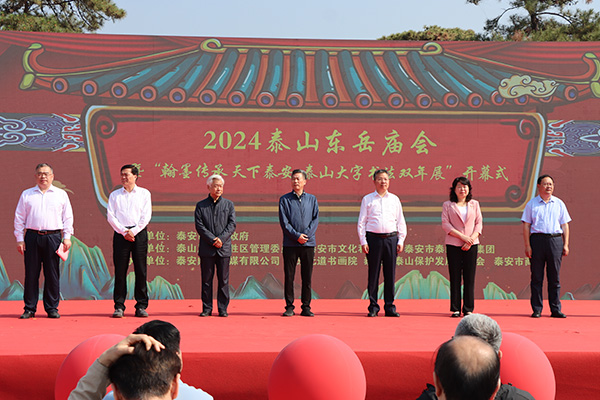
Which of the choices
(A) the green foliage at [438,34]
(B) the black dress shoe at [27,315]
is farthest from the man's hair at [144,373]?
(A) the green foliage at [438,34]

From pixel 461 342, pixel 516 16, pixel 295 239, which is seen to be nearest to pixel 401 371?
pixel 461 342

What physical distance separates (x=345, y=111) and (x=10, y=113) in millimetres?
3003

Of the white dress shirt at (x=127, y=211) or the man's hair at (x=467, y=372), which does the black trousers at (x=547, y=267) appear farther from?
the man's hair at (x=467, y=372)

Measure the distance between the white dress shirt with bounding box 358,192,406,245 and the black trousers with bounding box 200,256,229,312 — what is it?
107 cm

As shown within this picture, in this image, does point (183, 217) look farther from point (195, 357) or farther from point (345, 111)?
point (195, 357)

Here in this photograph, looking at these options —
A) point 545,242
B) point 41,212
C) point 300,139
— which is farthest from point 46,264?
point 545,242

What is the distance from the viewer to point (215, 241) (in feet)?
17.7

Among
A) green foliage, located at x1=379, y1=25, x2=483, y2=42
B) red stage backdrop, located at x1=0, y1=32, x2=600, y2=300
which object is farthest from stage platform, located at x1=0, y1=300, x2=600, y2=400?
green foliage, located at x1=379, y1=25, x2=483, y2=42

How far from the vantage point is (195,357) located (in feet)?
10.8

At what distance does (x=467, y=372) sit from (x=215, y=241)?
157 inches

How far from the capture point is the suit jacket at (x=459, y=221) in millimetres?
5473

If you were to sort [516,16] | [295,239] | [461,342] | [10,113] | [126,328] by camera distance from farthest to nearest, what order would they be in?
[516,16]
[10,113]
[295,239]
[126,328]
[461,342]

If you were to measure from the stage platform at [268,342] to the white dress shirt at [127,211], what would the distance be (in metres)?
0.68

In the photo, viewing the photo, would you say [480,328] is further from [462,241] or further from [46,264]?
[46,264]
